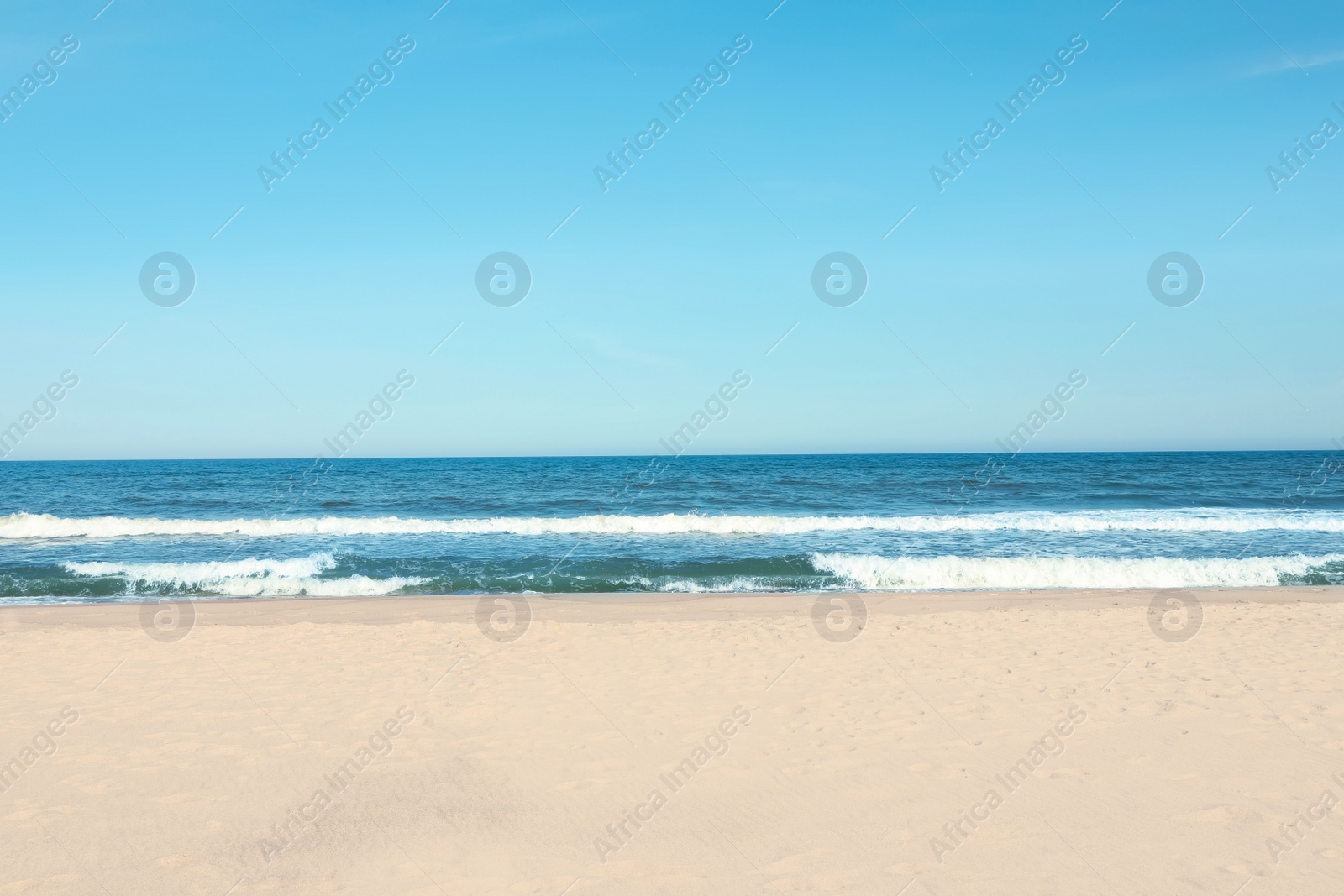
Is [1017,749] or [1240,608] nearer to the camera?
[1017,749]

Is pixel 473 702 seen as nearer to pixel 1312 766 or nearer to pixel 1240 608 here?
pixel 1312 766

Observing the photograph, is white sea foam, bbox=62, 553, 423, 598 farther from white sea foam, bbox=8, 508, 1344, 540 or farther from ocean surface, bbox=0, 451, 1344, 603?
white sea foam, bbox=8, 508, 1344, 540

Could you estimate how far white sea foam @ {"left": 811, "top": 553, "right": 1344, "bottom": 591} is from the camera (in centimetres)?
1420

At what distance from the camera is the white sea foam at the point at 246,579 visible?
13961 mm

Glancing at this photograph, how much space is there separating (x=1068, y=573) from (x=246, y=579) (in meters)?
15.6

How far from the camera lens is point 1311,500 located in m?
29.4

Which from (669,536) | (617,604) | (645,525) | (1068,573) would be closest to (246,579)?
(617,604)

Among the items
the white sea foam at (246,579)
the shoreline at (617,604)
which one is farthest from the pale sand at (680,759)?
the white sea foam at (246,579)

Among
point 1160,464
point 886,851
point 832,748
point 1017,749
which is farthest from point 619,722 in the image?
point 1160,464

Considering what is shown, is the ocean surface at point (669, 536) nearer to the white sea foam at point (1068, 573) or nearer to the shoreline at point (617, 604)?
the white sea foam at point (1068, 573)

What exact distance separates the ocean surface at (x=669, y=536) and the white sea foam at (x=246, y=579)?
0.06 meters

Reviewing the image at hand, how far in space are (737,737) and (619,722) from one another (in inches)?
41.5

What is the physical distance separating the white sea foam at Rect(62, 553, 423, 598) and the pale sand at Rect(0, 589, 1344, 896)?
3989mm

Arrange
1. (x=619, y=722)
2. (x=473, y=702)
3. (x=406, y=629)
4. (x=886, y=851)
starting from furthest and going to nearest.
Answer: (x=406, y=629), (x=473, y=702), (x=619, y=722), (x=886, y=851)
